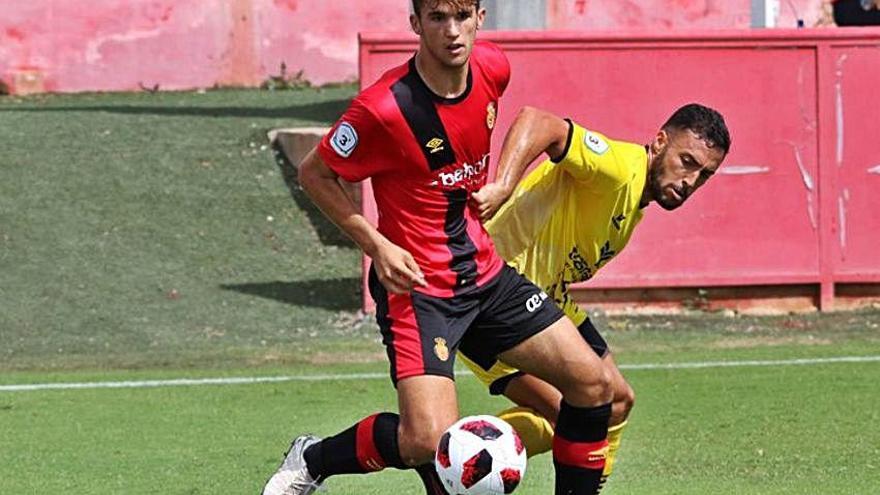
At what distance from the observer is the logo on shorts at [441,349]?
6938 millimetres

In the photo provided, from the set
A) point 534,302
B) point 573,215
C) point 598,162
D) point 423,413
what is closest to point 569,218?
point 573,215

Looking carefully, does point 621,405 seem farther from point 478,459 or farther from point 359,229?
point 359,229

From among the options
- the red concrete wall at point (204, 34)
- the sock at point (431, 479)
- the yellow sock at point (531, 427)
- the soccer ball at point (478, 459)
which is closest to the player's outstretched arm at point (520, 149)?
the soccer ball at point (478, 459)

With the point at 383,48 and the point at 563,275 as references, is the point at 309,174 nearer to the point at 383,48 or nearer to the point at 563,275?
the point at 563,275

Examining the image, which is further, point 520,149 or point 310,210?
point 310,210

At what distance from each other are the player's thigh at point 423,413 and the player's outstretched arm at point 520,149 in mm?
676

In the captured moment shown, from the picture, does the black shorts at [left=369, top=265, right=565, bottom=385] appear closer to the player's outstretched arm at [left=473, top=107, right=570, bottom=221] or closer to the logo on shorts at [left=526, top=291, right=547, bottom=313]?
the logo on shorts at [left=526, top=291, right=547, bottom=313]

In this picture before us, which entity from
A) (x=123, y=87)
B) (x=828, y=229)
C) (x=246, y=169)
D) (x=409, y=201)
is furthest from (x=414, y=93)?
(x=123, y=87)

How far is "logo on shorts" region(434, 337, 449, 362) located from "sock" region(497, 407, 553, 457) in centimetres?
90

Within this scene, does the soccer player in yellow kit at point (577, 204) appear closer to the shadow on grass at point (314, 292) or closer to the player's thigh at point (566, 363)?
the player's thigh at point (566, 363)

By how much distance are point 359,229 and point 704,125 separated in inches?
60.7

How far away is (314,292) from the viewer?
1505 centimetres

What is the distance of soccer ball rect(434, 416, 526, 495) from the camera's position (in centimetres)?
666

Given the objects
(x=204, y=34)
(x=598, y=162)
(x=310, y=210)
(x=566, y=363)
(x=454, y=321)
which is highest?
(x=204, y=34)
